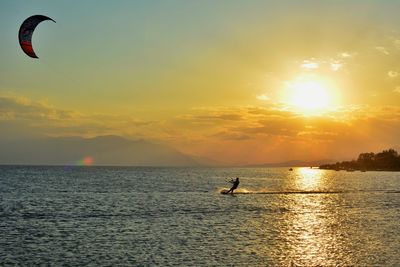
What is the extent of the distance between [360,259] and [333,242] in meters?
6.76

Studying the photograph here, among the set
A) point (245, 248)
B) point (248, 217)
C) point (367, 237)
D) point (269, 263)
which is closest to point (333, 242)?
point (367, 237)

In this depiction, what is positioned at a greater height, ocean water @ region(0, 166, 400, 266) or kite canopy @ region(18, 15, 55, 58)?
kite canopy @ region(18, 15, 55, 58)

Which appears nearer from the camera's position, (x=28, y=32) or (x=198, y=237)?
(x=28, y=32)

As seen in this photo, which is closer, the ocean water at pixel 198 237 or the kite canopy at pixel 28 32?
the ocean water at pixel 198 237

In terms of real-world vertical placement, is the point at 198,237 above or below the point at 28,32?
below

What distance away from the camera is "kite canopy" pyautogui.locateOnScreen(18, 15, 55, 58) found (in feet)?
106

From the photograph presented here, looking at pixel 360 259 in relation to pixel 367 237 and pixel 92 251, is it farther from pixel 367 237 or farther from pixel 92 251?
pixel 92 251

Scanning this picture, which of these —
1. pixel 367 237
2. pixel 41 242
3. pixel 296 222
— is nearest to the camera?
pixel 41 242

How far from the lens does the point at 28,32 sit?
111 feet

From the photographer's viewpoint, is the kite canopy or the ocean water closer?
the ocean water

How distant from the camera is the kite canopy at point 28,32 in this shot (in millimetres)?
32162

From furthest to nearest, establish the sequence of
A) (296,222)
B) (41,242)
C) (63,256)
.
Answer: (296,222) → (41,242) → (63,256)

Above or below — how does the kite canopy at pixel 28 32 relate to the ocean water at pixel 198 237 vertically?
above

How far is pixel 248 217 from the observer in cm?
5634
